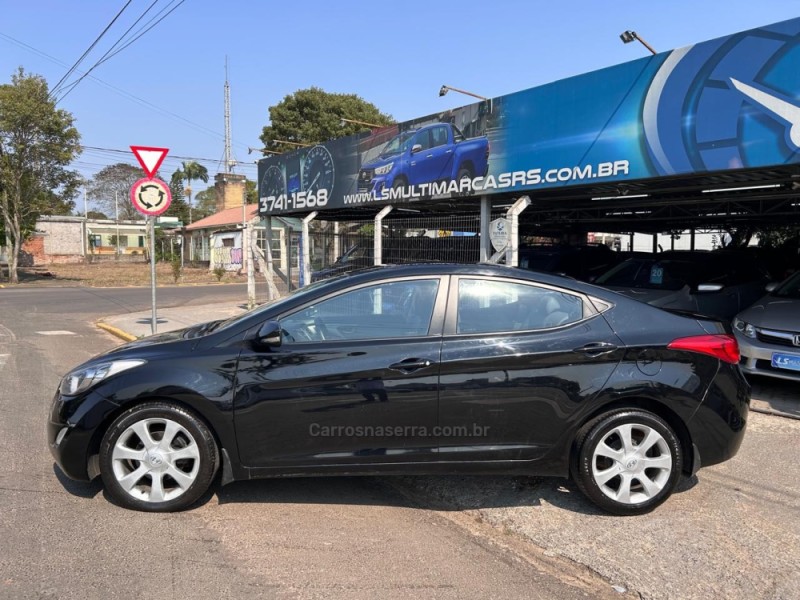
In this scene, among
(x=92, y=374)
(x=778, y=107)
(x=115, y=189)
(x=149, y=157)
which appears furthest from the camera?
(x=115, y=189)

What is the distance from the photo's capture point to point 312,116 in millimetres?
37812

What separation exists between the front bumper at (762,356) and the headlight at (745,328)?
1.9 inches

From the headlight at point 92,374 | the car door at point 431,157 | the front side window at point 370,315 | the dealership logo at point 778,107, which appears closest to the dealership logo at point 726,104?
the dealership logo at point 778,107

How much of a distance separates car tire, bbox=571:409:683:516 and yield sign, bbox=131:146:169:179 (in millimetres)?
8019

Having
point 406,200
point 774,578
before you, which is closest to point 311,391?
point 774,578

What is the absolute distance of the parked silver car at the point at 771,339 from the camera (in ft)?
19.4

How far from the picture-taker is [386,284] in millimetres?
3793

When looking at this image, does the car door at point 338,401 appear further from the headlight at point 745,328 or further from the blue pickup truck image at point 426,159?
the blue pickup truck image at point 426,159

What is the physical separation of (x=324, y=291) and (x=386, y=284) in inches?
16.1

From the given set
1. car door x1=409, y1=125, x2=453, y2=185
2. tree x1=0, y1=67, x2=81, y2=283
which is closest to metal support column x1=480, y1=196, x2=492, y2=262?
car door x1=409, y1=125, x2=453, y2=185

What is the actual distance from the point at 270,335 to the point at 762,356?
5348 millimetres

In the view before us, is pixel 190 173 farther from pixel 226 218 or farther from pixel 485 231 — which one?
pixel 485 231

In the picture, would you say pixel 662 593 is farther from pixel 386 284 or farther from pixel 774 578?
pixel 386 284

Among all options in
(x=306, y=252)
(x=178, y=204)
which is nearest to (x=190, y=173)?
(x=178, y=204)
